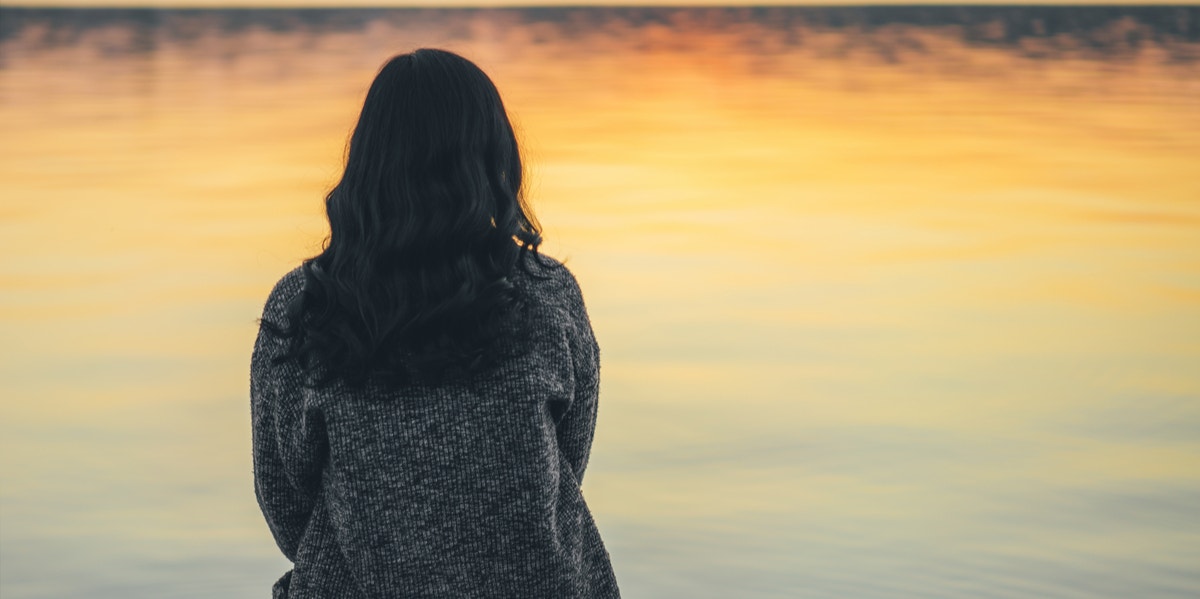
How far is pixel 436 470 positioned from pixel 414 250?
7.2 inches

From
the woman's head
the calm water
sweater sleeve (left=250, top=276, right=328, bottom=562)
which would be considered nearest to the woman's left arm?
sweater sleeve (left=250, top=276, right=328, bottom=562)

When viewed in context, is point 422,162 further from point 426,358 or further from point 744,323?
point 744,323

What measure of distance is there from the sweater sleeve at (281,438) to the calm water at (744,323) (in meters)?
0.33

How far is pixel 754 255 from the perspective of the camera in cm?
511

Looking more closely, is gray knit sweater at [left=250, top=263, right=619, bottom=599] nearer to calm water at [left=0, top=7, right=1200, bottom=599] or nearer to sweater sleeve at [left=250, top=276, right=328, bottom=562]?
sweater sleeve at [left=250, top=276, right=328, bottom=562]

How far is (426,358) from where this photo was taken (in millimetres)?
1147

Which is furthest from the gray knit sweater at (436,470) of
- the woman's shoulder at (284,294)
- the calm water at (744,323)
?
the calm water at (744,323)

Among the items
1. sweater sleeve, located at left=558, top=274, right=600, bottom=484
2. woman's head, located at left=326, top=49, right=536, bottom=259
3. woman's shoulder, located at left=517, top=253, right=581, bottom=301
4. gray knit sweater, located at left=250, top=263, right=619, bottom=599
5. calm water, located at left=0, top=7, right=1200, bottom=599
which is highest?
calm water, located at left=0, top=7, right=1200, bottom=599

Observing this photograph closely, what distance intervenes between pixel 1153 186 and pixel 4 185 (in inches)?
195

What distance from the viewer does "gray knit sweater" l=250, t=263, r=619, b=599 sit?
1.17m

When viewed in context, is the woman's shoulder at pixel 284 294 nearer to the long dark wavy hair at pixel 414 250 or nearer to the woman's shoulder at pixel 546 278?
the long dark wavy hair at pixel 414 250

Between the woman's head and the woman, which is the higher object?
the woman's head

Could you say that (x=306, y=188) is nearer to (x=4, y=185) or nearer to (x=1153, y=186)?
(x=4, y=185)

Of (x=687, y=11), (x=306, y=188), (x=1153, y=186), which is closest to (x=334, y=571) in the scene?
(x=306, y=188)
